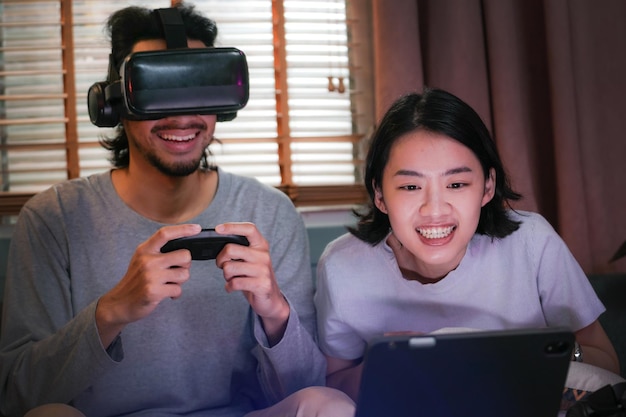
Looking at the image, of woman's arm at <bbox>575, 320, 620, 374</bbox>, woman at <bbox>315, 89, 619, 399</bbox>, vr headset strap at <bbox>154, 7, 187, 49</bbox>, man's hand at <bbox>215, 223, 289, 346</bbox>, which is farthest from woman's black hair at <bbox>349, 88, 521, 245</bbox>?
vr headset strap at <bbox>154, 7, 187, 49</bbox>

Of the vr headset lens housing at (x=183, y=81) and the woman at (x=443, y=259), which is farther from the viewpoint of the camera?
the woman at (x=443, y=259)

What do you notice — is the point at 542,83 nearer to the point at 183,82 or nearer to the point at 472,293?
the point at 472,293

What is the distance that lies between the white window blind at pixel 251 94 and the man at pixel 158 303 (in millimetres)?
418

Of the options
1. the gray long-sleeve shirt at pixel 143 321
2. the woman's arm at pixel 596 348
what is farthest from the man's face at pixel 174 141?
the woman's arm at pixel 596 348

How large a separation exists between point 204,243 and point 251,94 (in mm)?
970

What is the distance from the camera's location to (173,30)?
4.29 ft

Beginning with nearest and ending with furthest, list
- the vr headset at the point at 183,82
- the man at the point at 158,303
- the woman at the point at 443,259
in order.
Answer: the vr headset at the point at 183,82
the man at the point at 158,303
the woman at the point at 443,259

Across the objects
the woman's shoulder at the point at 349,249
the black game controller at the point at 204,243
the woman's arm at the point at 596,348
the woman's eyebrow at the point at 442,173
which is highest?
the woman's eyebrow at the point at 442,173

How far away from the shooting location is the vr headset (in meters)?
1.14

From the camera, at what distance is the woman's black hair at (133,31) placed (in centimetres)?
164

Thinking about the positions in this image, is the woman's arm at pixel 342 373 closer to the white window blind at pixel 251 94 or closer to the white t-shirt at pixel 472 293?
the white t-shirt at pixel 472 293

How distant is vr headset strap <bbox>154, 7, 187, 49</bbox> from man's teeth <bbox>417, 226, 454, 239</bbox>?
0.53 m

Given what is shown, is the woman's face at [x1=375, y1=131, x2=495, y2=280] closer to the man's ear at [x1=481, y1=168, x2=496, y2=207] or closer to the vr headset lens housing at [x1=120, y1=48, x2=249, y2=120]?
the man's ear at [x1=481, y1=168, x2=496, y2=207]

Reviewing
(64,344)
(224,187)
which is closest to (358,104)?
(224,187)
